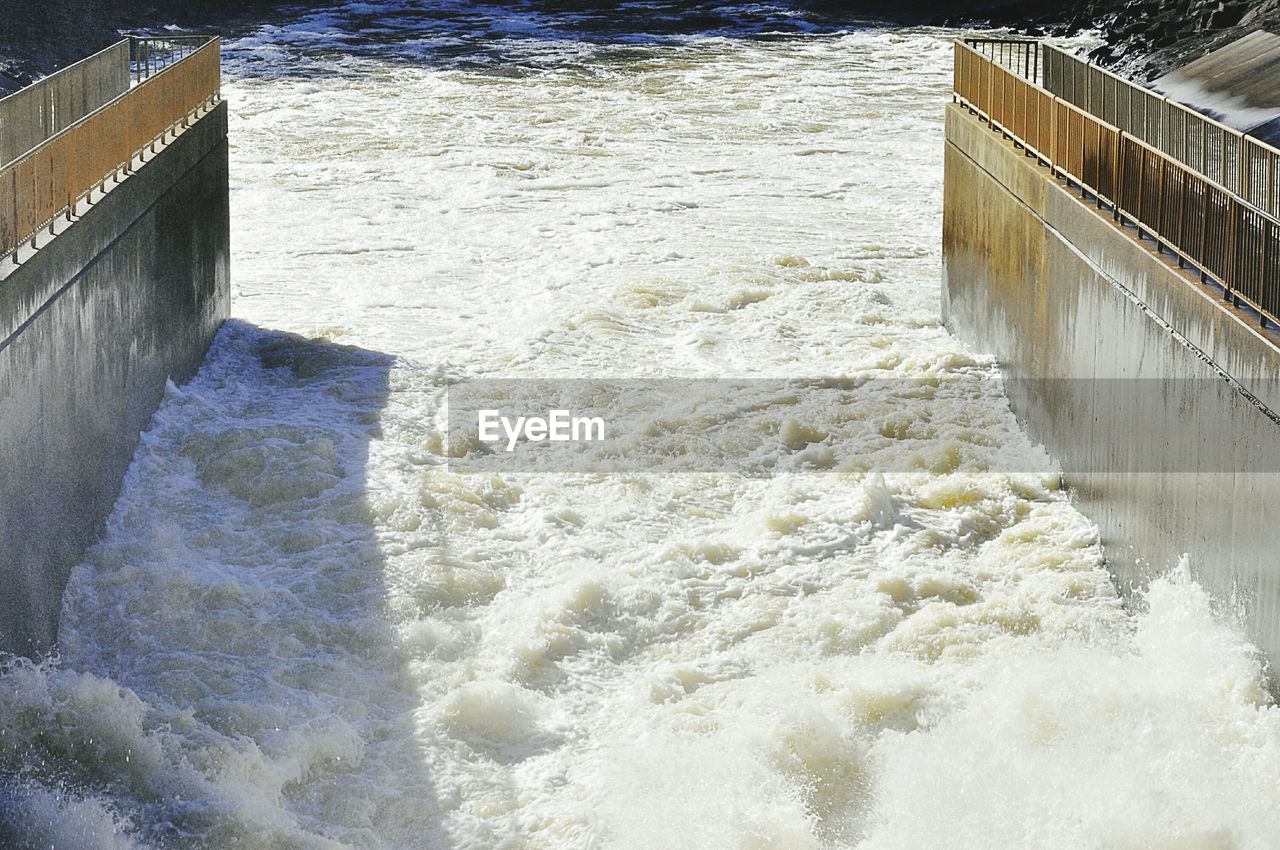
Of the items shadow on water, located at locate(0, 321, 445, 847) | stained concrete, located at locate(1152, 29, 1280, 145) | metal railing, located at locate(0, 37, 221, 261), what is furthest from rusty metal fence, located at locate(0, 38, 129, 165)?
stained concrete, located at locate(1152, 29, 1280, 145)

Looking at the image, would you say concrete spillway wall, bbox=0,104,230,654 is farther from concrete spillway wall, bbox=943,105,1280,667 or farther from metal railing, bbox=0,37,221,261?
concrete spillway wall, bbox=943,105,1280,667

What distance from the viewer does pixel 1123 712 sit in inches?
398

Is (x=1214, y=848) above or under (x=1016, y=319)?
under

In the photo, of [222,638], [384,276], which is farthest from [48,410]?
[384,276]

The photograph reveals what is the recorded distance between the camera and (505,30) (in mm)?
48938

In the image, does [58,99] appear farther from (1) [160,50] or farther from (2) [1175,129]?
(2) [1175,129]

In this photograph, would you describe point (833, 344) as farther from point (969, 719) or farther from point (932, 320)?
point (969, 719)

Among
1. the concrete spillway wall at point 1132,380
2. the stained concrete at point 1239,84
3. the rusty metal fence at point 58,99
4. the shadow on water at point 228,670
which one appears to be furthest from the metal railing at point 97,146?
the stained concrete at point 1239,84

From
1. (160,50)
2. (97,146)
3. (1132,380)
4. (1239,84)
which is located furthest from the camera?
(1239,84)

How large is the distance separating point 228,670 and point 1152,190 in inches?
299

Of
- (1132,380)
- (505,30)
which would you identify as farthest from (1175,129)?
(505,30)

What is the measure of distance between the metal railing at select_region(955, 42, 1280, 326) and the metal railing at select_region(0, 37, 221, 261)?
815cm

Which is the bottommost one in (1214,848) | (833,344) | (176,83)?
(1214,848)

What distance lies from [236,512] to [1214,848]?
8.31m
